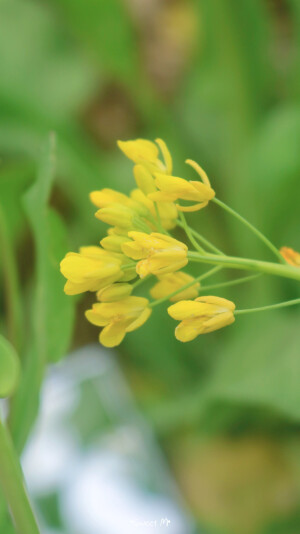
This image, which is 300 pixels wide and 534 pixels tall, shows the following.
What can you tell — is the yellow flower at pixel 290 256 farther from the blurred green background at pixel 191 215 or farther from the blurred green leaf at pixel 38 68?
the blurred green leaf at pixel 38 68

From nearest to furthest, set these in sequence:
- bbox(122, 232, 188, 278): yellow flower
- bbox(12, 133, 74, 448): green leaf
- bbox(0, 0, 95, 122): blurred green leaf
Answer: bbox(122, 232, 188, 278): yellow flower < bbox(12, 133, 74, 448): green leaf < bbox(0, 0, 95, 122): blurred green leaf

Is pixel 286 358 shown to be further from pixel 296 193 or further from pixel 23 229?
pixel 23 229

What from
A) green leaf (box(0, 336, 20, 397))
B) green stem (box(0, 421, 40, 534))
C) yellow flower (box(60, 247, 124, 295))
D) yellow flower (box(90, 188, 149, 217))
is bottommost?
green stem (box(0, 421, 40, 534))

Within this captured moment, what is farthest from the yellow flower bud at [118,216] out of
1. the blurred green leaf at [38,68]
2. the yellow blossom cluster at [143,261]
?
the blurred green leaf at [38,68]

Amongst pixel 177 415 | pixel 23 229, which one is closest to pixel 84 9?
pixel 23 229

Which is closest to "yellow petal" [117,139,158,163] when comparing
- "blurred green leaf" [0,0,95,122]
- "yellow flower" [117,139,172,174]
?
"yellow flower" [117,139,172,174]

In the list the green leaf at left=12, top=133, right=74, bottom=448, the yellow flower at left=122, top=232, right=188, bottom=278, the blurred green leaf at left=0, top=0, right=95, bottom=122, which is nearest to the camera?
the yellow flower at left=122, top=232, right=188, bottom=278

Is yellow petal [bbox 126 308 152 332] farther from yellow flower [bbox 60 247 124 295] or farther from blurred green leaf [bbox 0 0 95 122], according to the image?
blurred green leaf [bbox 0 0 95 122]
